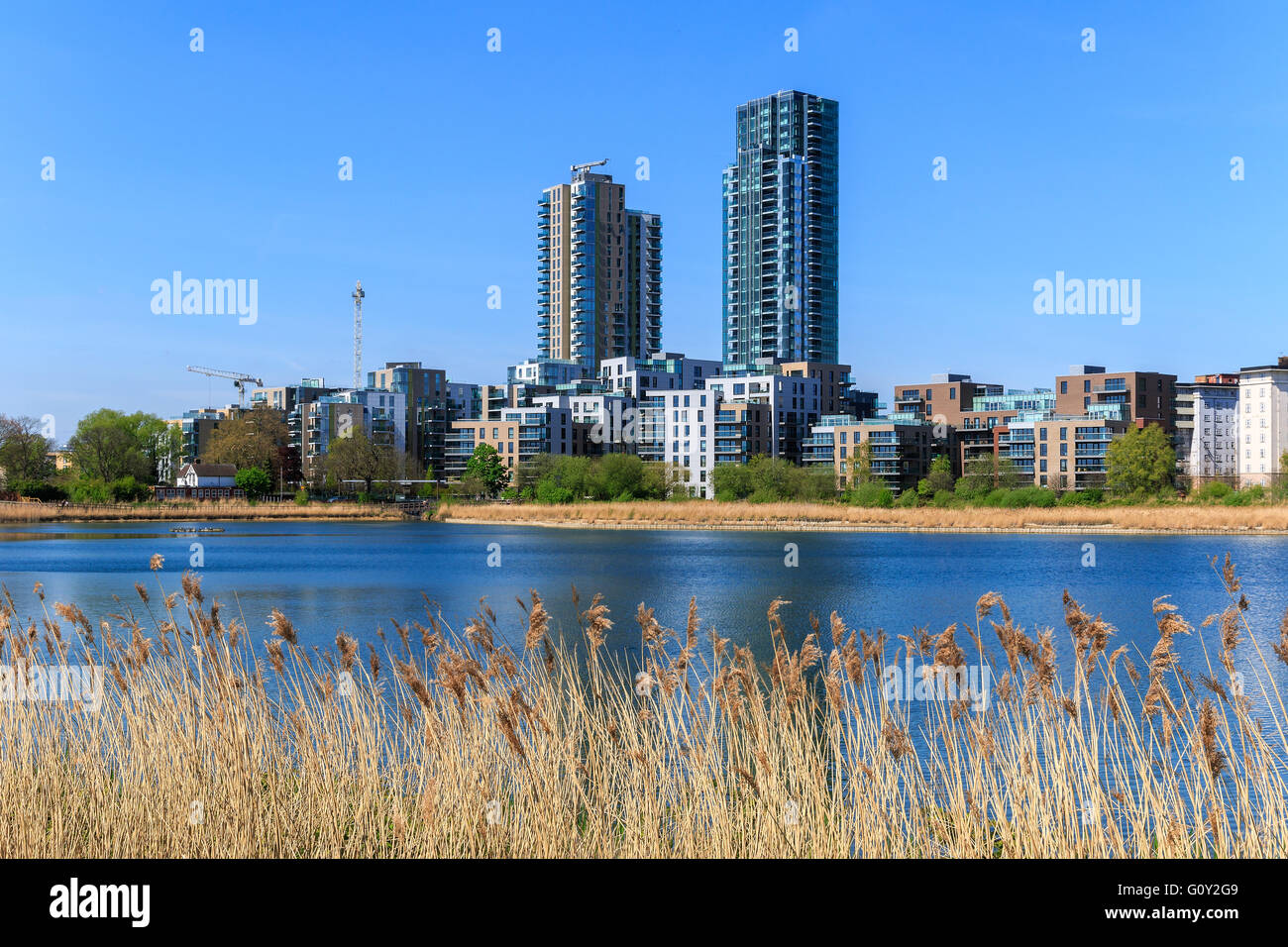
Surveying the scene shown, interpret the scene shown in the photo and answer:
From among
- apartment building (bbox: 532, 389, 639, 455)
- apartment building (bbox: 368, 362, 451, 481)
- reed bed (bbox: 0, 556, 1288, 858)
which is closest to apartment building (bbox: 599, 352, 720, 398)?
apartment building (bbox: 532, 389, 639, 455)

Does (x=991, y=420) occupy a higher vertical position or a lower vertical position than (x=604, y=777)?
higher

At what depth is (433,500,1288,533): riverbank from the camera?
274ft

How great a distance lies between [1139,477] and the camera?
118 metres

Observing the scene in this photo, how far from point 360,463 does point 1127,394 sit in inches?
3814

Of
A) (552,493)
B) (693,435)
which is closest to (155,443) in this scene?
(552,493)

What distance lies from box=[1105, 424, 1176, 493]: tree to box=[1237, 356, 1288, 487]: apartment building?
1060 inches

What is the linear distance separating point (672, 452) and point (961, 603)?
131635 millimetres

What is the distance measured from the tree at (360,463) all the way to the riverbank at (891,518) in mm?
24176

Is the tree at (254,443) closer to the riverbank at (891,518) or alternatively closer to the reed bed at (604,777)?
the riverbank at (891,518)

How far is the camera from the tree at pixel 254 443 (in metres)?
136

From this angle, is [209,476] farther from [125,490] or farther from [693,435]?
[693,435]

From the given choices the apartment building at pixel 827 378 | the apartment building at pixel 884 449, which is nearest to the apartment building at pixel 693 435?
the apartment building at pixel 884 449

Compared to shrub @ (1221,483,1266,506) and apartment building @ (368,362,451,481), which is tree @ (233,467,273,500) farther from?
shrub @ (1221,483,1266,506)

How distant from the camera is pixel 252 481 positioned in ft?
408
